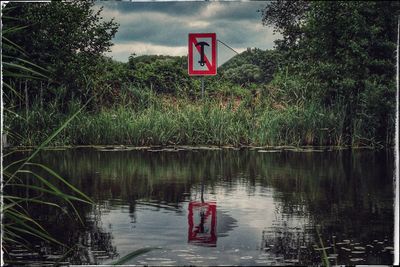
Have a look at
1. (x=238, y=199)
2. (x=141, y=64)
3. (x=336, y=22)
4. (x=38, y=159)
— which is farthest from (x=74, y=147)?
(x=336, y=22)

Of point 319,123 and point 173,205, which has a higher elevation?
point 319,123

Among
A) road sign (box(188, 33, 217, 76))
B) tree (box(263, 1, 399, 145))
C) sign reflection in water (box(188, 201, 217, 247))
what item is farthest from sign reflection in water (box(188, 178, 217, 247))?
tree (box(263, 1, 399, 145))

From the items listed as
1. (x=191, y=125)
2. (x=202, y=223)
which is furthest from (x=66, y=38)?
(x=191, y=125)

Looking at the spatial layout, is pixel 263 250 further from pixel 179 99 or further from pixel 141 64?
pixel 179 99

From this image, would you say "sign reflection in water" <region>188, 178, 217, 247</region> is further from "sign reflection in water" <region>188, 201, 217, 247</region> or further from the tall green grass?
the tall green grass

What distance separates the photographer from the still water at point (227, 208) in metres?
3.59

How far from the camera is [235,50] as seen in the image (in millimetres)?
4652

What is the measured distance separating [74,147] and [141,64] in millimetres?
947

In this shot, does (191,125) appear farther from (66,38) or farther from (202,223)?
(202,223)

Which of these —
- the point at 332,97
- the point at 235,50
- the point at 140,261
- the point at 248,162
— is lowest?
the point at 140,261

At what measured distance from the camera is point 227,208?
175 inches

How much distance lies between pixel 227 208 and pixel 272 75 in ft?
5.81

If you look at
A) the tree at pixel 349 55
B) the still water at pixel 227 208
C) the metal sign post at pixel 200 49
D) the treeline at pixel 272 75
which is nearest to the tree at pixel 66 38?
the treeline at pixel 272 75

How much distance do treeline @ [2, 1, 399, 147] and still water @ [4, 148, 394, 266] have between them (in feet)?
0.86
